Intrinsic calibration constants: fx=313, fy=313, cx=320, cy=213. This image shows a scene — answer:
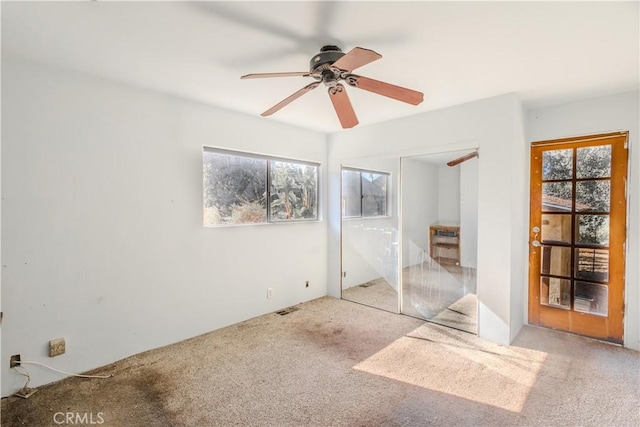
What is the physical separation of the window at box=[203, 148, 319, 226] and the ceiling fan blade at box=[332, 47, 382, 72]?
2.03 metres

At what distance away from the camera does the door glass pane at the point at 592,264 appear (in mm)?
3061

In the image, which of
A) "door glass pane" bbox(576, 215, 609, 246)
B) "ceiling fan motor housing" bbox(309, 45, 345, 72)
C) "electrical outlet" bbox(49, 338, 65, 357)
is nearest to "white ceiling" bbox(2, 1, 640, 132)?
"ceiling fan motor housing" bbox(309, 45, 345, 72)

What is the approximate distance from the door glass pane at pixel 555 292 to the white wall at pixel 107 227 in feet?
10.6

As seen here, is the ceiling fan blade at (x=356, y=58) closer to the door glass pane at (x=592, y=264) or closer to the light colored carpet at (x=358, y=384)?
the light colored carpet at (x=358, y=384)

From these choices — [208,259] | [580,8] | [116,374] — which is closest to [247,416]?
[116,374]

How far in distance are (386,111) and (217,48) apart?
1.98 metres

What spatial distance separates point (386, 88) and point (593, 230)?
8.94 ft

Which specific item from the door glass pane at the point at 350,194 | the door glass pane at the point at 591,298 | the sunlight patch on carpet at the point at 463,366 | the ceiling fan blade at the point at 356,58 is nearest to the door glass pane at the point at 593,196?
the door glass pane at the point at 591,298

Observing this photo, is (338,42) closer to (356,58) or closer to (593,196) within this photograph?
(356,58)

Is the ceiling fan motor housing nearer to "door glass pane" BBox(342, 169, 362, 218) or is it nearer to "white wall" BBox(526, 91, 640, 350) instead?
"door glass pane" BBox(342, 169, 362, 218)

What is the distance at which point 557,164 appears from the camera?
3316 mm

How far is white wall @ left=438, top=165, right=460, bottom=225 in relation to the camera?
3434 millimetres

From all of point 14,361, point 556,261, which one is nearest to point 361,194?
point 556,261

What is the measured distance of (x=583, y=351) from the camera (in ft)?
9.26
